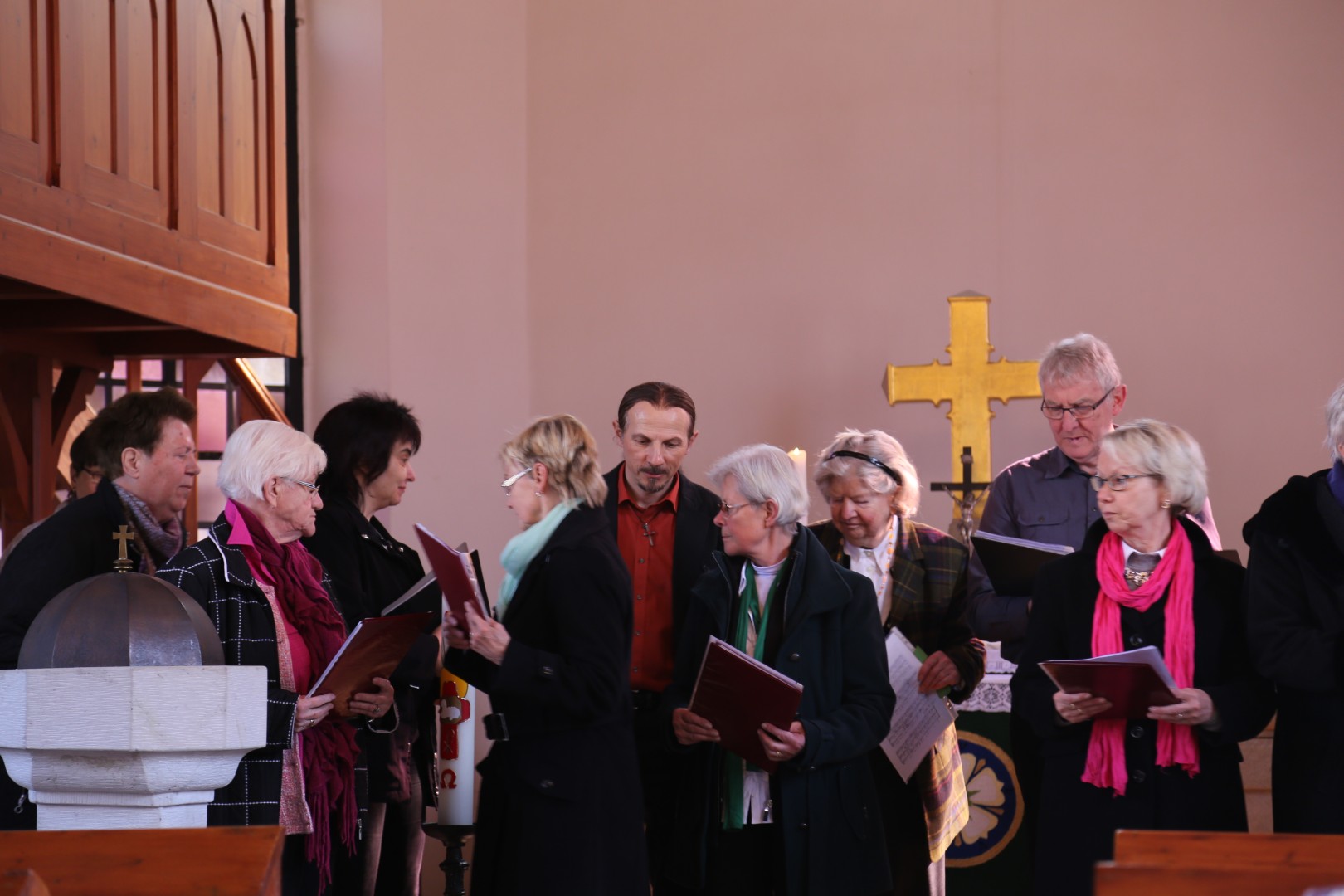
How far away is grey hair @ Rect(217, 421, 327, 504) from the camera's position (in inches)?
134

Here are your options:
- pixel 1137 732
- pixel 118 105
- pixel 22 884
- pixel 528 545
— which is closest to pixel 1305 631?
pixel 1137 732

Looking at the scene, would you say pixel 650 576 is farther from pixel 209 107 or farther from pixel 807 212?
pixel 807 212

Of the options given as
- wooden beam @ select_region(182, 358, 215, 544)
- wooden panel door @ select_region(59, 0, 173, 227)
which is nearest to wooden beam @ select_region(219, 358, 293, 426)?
wooden beam @ select_region(182, 358, 215, 544)

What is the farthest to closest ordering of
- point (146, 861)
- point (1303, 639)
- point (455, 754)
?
point (455, 754) < point (1303, 639) < point (146, 861)

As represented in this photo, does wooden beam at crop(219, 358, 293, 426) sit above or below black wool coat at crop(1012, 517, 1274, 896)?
above

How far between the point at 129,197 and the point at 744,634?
229cm

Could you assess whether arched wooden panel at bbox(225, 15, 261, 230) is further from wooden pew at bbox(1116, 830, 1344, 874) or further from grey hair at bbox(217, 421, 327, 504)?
wooden pew at bbox(1116, 830, 1344, 874)

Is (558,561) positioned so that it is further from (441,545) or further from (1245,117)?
(1245,117)

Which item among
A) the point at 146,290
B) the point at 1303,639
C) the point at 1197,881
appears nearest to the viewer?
the point at 1197,881

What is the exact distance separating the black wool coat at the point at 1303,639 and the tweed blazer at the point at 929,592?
0.91m

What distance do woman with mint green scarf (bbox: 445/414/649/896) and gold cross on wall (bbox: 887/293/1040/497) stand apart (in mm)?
2789

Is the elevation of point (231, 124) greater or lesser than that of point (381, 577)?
greater

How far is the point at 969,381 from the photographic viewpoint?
5.96 m

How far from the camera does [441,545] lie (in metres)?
3.20
